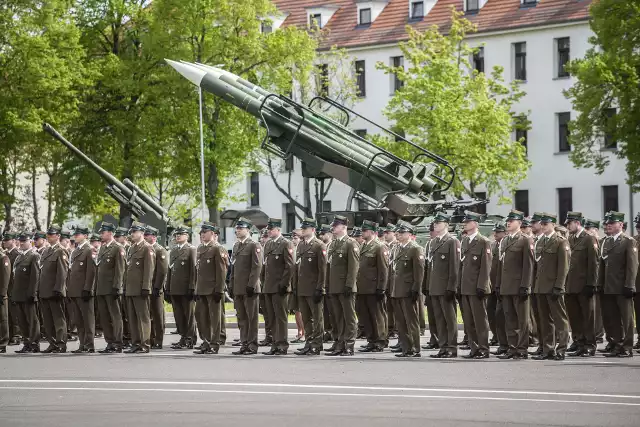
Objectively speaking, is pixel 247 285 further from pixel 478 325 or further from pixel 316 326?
pixel 478 325

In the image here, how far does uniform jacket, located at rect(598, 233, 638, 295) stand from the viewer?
1734 centimetres

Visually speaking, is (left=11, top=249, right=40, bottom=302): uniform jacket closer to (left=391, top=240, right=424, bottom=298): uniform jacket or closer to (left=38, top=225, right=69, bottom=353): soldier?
(left=38, top=225, right=69, bottom=353): soldier

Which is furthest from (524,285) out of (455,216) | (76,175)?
(76,175)

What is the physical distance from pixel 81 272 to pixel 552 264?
6.65m

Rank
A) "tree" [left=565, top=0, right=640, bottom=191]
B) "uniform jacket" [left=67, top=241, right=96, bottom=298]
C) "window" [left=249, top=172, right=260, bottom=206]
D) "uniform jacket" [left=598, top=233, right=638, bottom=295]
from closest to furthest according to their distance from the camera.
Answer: "uniform jacket" [left=598, top=233, right=638, bottom=295] < "uniform jacket" [left=67, top=241, right=96, bottom=298] < "tree" [left=565, top=0, right=640, bottom=191] < "window" [left=249, top=172, right=260, bottom=206]

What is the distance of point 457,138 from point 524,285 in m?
27.7

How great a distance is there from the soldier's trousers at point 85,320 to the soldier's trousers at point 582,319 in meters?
6.53

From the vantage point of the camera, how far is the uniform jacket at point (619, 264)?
1734cm

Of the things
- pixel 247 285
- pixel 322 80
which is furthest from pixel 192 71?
pixel 322 80

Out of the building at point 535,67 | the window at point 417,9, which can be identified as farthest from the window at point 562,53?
the window at point 417,9

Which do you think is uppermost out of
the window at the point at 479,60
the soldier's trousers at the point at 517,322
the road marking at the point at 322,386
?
the window at the point at 479,60

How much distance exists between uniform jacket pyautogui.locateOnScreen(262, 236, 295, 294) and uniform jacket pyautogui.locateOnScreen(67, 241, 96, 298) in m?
2.51

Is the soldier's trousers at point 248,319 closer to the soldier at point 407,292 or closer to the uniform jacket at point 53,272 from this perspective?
the soldier at point 407,292

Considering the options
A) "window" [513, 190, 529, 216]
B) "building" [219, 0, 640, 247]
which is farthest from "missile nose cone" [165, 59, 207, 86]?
"window" [513, 190, 529, 216]
